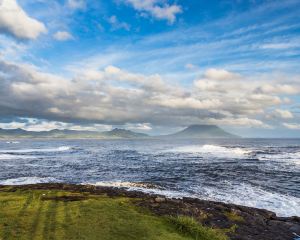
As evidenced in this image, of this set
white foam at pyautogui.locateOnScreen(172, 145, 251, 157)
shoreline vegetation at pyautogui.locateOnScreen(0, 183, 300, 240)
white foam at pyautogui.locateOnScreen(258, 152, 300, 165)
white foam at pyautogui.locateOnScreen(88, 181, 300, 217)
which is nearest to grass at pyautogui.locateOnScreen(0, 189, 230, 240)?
shoreline vegetation at pyautogui.locateOnScreen(0, 183, 300, 240)

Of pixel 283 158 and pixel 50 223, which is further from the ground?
pixel 283 158

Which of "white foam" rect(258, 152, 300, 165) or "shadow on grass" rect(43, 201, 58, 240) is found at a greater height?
"white foam" rect(258, 152, 300, 165)

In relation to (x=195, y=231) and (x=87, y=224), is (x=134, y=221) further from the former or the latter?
(x=195, y=231)

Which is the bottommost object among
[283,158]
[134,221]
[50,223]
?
[134,221]

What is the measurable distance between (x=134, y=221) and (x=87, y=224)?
7.08ft

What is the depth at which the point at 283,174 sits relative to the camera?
145ft

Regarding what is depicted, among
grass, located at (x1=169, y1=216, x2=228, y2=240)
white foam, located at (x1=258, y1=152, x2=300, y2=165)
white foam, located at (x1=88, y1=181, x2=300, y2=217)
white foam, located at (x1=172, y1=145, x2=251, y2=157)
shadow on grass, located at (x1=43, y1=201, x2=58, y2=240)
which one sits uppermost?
white foam, located at (x1=172, y1=145, x2=251, y2=157)

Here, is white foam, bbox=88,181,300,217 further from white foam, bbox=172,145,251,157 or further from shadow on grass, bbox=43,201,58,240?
white foam, bbox=172,145,251,157

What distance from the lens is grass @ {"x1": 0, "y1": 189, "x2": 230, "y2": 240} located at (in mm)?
12070

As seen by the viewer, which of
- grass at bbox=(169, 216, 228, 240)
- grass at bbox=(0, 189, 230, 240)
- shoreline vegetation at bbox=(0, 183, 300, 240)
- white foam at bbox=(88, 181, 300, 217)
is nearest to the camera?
grass at bbox=(0, 189, 230, 240)

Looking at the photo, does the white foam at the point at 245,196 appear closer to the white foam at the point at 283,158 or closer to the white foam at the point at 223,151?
the white foam at the point at 283,158

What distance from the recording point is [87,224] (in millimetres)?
13258

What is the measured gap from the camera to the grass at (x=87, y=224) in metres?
12.1

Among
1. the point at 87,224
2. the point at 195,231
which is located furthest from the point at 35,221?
the point at 195,231
